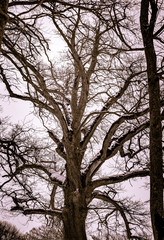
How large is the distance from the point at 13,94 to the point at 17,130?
0.97 m

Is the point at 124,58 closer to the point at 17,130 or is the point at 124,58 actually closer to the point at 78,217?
the point at 17,130

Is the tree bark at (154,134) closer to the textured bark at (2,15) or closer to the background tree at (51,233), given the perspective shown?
the textured bark at (2,15)

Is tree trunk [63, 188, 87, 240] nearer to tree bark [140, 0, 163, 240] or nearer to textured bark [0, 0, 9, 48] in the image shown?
tree bark [140, 0, 163, 240]

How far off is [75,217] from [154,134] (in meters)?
3.20

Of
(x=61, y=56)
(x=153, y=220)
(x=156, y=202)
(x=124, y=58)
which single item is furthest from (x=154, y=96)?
(x=61, y=56)

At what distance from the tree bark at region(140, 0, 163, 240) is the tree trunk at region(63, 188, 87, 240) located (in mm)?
2685

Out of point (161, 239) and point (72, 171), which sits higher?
point (72, 171)

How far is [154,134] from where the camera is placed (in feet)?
6.87

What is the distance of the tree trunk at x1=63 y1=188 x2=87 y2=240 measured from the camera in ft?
13.7

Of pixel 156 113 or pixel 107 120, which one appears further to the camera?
pixel 107 120

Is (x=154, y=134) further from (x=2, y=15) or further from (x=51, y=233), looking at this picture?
(x=51, y=233)

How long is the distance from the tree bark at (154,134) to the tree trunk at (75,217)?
2.69 meters

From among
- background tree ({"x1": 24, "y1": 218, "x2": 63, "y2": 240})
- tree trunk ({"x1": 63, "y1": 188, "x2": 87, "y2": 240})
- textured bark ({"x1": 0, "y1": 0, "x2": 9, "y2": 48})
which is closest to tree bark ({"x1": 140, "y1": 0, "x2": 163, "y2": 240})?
textured bark ({"x1": 0, "y1": 0, "x2": 9, "y2": 48})

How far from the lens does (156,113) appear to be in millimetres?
2172
